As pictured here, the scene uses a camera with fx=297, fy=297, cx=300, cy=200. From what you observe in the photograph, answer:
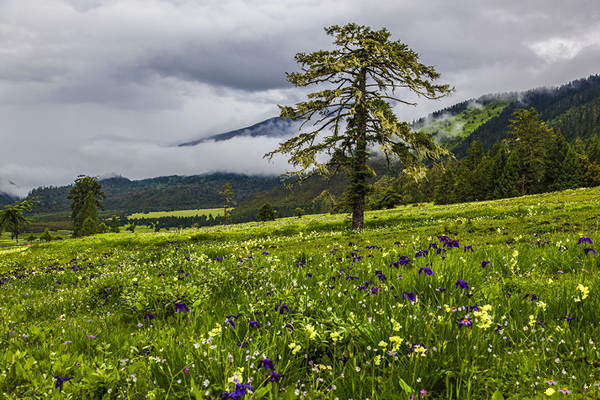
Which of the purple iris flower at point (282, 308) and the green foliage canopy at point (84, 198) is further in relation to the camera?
the green foliage canopy at point (84, 198)

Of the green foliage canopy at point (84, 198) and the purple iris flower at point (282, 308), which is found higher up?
the green foliage canopy at point (84, 198)

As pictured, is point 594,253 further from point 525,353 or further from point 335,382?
point 335,382

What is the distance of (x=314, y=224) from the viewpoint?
101 ft

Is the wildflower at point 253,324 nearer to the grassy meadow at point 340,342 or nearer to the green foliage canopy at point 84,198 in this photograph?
the grassy meadow at point 340,342

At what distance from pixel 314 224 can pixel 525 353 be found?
92.1 ft

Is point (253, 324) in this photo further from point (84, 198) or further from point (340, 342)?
point (84, 198)

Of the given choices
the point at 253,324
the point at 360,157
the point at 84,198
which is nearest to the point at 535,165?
the point at 360,157

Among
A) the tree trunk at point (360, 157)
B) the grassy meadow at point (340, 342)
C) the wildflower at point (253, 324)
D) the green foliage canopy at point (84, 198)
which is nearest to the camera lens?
the grassy meadow at point (340, 342)

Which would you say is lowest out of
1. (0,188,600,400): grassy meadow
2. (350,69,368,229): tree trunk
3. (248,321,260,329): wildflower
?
(0,188,600,400): grassy meadow

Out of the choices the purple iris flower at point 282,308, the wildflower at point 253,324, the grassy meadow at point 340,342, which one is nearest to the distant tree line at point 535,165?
the grassy meadow at point 340,342

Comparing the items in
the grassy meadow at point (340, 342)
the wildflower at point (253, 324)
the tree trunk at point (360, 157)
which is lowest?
the grassy meadow at point (340, 342)

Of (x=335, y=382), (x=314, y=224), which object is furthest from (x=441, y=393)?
(x=314, y=224)

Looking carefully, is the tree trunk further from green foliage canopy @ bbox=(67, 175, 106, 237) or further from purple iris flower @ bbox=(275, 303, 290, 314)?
green foliage canopy @ bbox=(67, 175, 106, 237)

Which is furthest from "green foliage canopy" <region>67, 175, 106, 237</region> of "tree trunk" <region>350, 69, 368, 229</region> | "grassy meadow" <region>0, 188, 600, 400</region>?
"grassy meadow" <region>0, 188, 600, 400</region>
